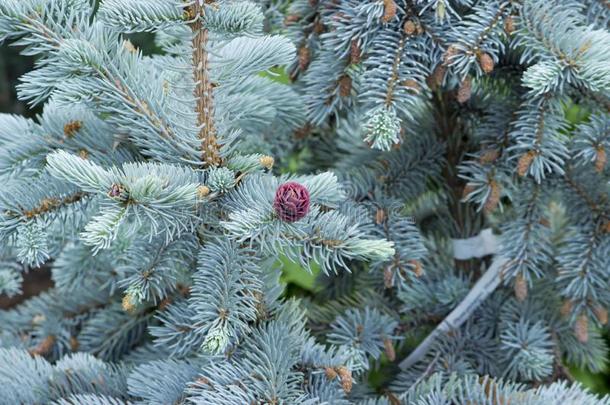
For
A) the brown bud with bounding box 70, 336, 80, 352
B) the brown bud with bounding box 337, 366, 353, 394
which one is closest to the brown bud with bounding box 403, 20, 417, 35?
the brown bud with bounding box 337, 366, 353, 394

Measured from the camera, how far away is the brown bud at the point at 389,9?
28.6 inches

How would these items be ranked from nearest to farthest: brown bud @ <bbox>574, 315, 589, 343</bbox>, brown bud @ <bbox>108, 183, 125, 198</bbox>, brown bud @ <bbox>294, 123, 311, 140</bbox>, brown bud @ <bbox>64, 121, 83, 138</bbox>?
1. brown bud @ <bbox>108, 183, 125, 198</bbox>
2. brown bud @ <bbox>64, 121, 83, 138</bbox>
3. brown bud @ <bbox>574, 315, 589, 343</bbox>
4. brown bud @ <bbox>294, 123, 311, 140</bbox>

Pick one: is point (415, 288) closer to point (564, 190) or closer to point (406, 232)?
point (406, 232)

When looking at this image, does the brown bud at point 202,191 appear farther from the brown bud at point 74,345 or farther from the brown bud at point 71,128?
the brown bud at point 74,345

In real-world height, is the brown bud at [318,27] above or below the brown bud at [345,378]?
above

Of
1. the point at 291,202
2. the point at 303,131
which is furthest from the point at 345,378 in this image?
the point at 303,131

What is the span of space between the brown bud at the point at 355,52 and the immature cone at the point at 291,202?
0.82ft

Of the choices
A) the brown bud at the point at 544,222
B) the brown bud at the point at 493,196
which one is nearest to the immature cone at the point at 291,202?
the brown bud at the point at 493,196

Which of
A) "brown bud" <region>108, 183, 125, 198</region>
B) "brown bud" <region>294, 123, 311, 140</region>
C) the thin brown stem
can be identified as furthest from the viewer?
"brown bud" <region>294, 123, 311, 140</region>

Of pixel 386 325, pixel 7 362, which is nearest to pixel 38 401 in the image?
pixel 7 362

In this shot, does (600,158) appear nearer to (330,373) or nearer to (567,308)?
(567,308)

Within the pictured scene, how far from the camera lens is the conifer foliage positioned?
2.05 feet

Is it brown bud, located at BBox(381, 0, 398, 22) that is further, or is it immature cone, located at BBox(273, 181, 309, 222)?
brown bud, located at BBox(381, 0, 398, 22)

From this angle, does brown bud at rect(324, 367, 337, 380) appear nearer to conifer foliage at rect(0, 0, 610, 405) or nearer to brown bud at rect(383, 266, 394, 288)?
conifer foliage at rect(0, 0, 610, 405)
